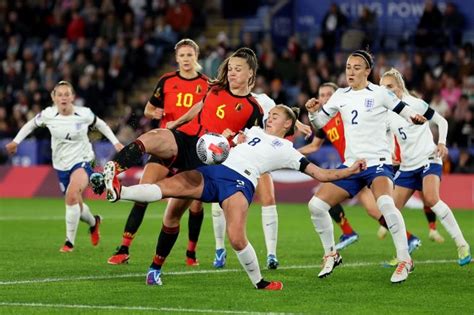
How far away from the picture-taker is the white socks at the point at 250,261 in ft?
37.6

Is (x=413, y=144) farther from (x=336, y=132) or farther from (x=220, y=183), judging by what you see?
(x=220, y=183)

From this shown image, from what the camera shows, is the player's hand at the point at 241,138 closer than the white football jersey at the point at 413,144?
Yes

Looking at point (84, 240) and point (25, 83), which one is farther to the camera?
point (25, 83)

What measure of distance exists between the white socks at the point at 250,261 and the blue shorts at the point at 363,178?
1.63 metres

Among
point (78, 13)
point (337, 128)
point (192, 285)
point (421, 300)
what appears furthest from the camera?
point (78, 13)

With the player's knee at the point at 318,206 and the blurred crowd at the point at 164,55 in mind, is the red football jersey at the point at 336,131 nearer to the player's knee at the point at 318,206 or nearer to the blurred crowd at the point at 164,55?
the player's knee at the point at 318,206

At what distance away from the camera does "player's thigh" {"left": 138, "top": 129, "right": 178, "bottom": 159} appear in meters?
11.5

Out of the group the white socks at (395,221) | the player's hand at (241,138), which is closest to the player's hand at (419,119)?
the white socks at (395,221)

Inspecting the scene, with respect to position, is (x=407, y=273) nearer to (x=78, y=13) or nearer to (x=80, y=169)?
(x=80, y=169)

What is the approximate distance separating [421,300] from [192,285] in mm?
2350

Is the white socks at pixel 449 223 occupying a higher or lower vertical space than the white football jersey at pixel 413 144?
lower

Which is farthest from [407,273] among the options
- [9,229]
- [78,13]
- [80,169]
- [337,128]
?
[78,13]

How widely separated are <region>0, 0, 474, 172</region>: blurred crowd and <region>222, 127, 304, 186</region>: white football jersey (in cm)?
1408

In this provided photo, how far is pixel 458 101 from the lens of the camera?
26.8 m
